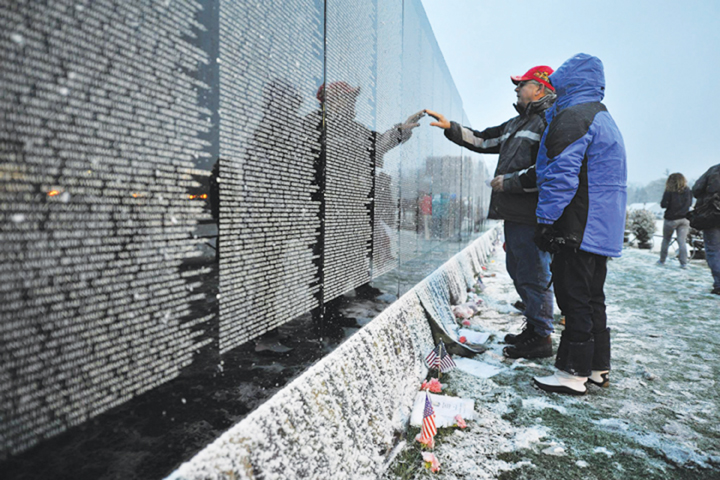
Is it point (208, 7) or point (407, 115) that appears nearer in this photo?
point (208, 7)

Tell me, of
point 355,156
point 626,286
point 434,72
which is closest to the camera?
point 355,156

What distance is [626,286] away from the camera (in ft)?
20.6

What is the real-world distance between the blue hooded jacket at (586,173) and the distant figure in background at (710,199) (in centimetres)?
486

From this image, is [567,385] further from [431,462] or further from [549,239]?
[431,462]


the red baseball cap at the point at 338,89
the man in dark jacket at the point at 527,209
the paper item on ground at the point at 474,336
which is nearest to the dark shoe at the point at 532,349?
the man in dark jacket at the point at 527,209

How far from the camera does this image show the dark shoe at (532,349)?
3.08m

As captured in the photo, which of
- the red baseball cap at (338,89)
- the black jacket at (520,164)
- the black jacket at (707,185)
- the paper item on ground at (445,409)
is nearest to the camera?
the red baseball cap at (338,89)

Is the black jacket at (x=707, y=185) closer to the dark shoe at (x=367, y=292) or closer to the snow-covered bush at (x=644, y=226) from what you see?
the dark shoe at (x=367, y=292)

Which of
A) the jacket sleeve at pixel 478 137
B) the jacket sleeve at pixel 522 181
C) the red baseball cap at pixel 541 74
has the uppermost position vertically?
the red baseball cap at pixel 541 74

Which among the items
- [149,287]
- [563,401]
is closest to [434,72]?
[563,401]

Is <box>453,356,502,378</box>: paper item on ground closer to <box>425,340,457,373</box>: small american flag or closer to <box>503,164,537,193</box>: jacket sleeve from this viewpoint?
<box>425,340,457,373</box>: small american flag

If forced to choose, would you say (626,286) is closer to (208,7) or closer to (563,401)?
(563,401)

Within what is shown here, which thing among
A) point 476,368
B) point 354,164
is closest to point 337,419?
point 354,164

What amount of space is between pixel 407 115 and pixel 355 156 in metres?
1.19
